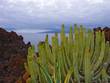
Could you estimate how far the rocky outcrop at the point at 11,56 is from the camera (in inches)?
330

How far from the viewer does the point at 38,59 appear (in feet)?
21.7

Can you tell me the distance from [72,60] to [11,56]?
10.2 ft

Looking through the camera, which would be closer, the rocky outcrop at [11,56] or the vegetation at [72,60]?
the vegetation at [72,60]

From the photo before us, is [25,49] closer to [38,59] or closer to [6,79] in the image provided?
[6,79]

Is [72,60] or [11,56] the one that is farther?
[11,56]

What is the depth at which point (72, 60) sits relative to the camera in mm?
Result: 6500

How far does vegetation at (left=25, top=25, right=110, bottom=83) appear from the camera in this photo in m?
6.28

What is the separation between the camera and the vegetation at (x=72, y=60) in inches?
247

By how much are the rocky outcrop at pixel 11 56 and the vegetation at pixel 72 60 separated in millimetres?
1655

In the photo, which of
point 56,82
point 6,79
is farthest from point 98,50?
point 6,79

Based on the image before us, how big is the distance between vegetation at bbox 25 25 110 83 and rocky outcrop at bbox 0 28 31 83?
1655mm

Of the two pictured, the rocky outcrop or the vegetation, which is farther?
the rocky outcrop

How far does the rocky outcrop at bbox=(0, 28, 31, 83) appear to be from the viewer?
838 cm

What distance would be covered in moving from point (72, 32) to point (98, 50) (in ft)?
1.58
